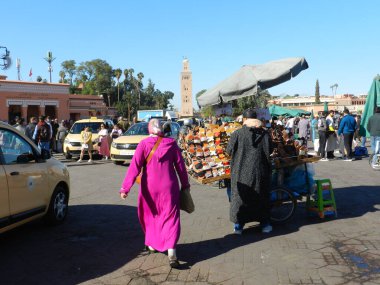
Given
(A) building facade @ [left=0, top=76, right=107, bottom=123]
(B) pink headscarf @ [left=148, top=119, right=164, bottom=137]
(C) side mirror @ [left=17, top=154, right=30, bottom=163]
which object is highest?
(A) building facade @ [left=0, top=76, right=107, bottom=123]

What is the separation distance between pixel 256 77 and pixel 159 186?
360cm

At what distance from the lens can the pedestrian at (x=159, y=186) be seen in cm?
469

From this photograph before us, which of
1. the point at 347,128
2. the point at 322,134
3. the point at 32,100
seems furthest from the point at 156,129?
the point at 32,100

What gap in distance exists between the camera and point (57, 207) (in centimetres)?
653

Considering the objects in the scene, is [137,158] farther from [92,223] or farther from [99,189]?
[99,189]

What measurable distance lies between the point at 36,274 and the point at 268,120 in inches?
188

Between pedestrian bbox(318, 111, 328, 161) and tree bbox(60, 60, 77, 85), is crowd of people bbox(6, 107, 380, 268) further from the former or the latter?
tree bbox(60, 60, 77, 85)

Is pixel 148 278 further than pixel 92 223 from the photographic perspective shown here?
No

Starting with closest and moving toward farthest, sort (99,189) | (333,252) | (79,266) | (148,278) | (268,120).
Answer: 1. (148,278)
2. (79,266)
3. (333,252)
4. (268,120)
5. (99,189)

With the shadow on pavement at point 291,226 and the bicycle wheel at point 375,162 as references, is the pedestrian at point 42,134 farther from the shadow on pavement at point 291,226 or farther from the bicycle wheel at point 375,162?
the bicycle wheel at point 375,162

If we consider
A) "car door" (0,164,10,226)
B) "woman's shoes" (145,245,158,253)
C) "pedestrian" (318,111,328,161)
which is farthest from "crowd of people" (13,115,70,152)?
"pedestrian" (318,111,328,161)

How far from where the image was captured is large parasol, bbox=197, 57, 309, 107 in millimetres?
7422

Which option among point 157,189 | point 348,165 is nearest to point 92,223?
point 157,189

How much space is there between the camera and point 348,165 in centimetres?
1308
